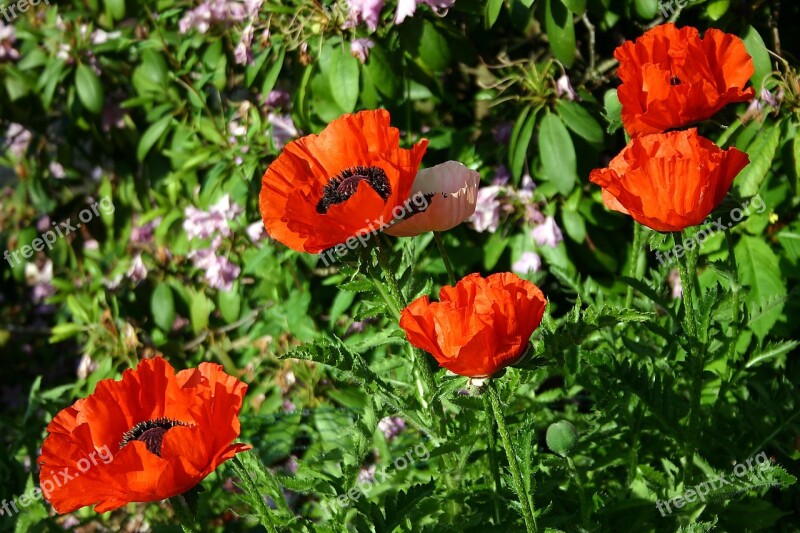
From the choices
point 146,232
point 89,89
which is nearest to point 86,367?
point 146,232

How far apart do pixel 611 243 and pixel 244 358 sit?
1.23m

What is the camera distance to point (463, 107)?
267cm

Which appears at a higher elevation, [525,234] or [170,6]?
[170,6]

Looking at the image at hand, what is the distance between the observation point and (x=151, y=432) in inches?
50.0

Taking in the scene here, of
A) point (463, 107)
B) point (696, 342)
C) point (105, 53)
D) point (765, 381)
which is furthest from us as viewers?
point (105, 53)

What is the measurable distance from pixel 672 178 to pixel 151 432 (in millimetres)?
792

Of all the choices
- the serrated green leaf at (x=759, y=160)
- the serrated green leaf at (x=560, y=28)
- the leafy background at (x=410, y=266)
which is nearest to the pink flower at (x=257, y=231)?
the leafy background at (x=410, y=266)

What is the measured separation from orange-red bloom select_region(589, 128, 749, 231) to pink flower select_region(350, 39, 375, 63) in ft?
3.46

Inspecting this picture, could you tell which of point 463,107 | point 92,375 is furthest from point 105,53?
point 463,107

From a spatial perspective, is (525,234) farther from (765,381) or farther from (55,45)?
(55,45)

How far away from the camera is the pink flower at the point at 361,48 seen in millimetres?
2240

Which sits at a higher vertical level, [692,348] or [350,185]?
[350,185]

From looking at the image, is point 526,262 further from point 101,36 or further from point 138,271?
point 101,36

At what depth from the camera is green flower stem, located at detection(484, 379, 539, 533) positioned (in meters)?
Answer: 1.22
